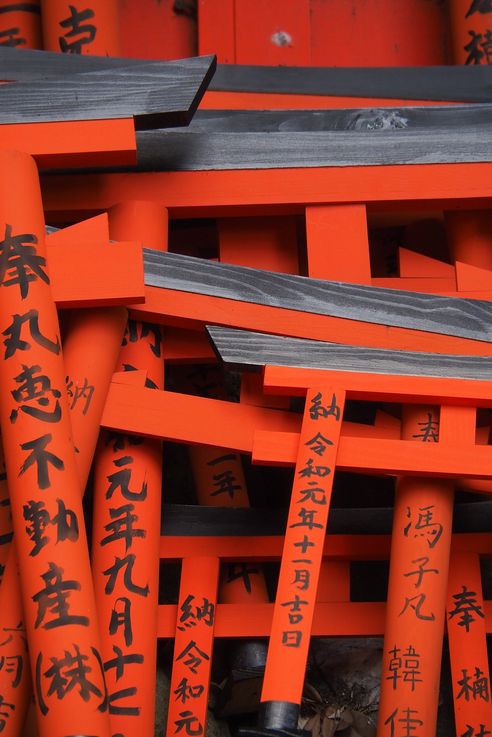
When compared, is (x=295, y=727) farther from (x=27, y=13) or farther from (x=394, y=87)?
(x=27, y=13)

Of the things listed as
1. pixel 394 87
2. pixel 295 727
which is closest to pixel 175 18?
pixel 394 87

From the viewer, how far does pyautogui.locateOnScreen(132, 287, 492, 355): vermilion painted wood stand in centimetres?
318

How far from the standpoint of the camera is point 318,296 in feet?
10.6

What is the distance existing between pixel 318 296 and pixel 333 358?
0.89 feet

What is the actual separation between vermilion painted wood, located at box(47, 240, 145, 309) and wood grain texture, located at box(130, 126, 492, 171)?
0.50m

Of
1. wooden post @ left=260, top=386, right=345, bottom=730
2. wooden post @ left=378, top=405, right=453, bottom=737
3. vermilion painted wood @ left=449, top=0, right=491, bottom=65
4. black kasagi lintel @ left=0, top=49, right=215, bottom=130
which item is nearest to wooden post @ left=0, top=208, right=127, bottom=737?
black kasagi lintel @ left=0, top=49, right=215, bottom=130

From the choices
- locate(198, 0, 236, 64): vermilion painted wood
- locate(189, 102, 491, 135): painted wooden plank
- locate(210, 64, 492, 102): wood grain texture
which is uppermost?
locate(198, 0, 236, 64): vermilion painted wood

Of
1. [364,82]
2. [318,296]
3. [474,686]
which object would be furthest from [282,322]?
[474,686]

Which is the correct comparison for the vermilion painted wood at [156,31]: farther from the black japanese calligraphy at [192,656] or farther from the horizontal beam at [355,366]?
the black japanese calligraphy at [192,656]

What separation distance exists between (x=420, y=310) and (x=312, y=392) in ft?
1.69

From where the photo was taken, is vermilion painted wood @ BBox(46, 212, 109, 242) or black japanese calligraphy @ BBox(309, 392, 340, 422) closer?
black japanese calligraphy @ BBox(309, 392, 340, 422)

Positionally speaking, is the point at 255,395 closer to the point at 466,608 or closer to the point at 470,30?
the point at 466,608

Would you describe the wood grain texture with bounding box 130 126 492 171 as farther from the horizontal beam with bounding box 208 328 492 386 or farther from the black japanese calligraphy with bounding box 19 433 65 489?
the black japanese calligraphy with bounding box 19 433 65 489

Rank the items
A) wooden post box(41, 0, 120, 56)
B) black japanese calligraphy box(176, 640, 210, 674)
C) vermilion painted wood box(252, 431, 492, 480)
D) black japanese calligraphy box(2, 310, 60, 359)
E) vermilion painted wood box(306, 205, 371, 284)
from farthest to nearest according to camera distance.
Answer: wooden post box(41, 0, 120, 56) → vermilion painted wood box(306, 205, 371, 284) → black japanese calligraphy box(176, 640, 210, 674) → vermilion painted wood box(252, 431, 492, 480) → black japanese calligraphy box(2, 310, 60, 359)
